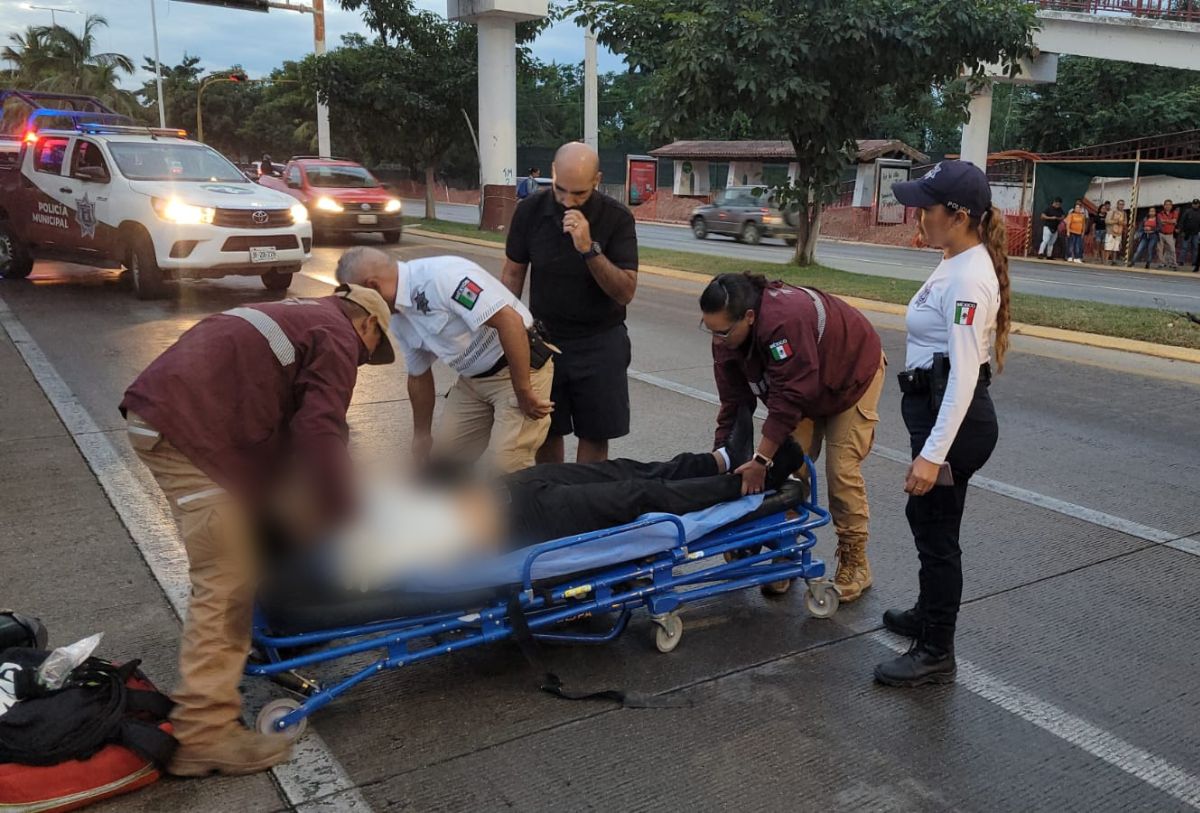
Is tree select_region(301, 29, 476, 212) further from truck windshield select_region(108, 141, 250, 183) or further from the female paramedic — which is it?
the female paramedic

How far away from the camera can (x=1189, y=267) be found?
23906 millimetres

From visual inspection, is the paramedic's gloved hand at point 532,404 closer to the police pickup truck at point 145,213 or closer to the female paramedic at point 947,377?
the female paramedic at point 947,377

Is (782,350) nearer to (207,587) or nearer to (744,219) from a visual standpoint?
(207,587)

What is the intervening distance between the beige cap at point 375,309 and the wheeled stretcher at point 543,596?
0.73m

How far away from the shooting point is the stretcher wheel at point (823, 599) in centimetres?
403

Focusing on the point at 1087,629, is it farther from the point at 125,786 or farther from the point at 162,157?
the point at 162,157

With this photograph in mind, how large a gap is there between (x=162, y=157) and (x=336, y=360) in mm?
10868

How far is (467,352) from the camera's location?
423cm

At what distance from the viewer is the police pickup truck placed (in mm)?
Answer: 11242

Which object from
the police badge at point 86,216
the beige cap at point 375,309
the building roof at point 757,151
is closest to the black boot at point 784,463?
the beige cap at point 375,309

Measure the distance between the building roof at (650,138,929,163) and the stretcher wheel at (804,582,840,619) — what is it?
33939mm

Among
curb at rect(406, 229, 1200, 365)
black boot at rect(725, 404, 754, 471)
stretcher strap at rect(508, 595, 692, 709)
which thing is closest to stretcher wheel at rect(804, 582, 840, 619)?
black boot at rect(725, 404, 754, 471)

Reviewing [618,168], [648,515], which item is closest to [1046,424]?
[648,515]

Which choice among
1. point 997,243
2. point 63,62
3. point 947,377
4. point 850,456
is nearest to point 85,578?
point 850,456
